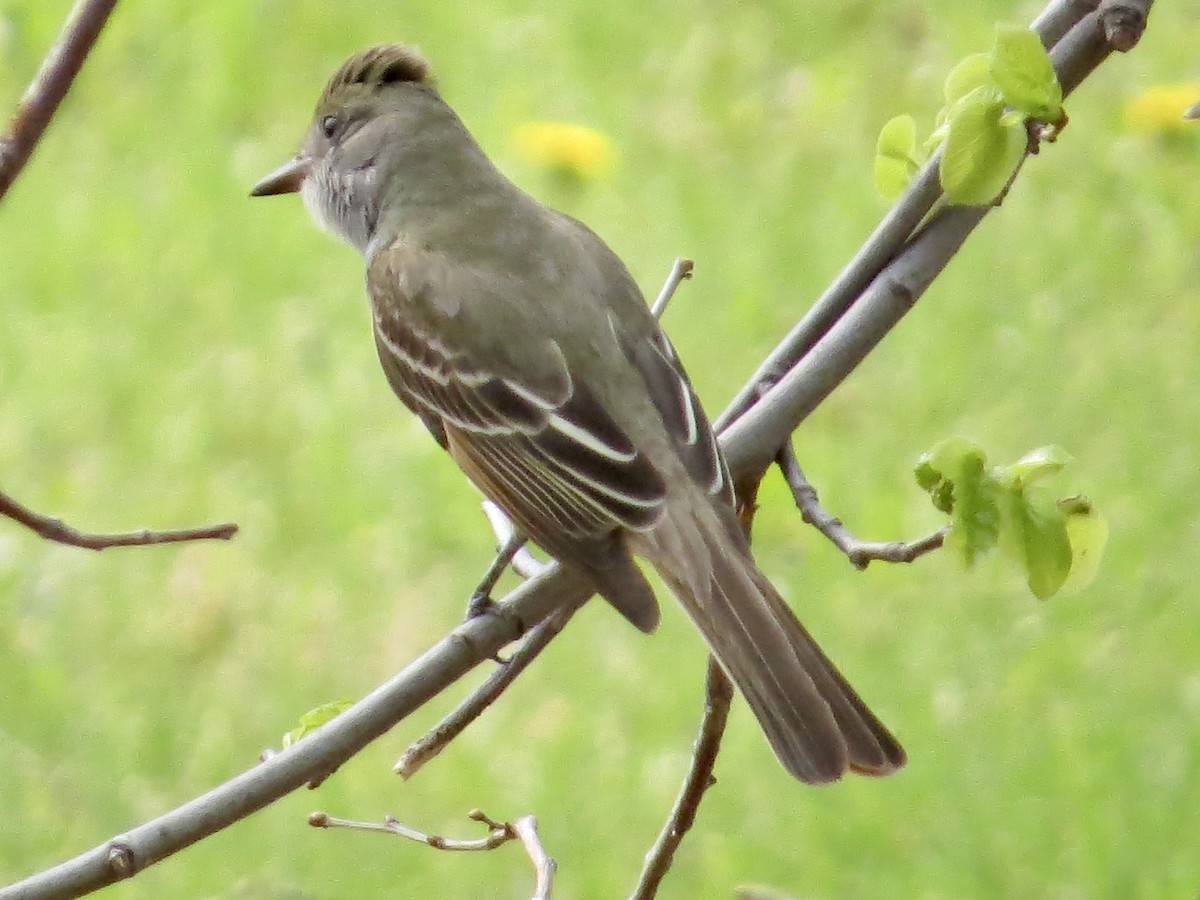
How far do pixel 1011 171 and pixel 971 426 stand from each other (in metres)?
3.53

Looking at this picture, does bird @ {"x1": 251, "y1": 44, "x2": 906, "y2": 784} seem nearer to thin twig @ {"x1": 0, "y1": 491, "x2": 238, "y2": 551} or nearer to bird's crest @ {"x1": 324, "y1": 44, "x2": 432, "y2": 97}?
bird's crest @ {"x1": 324, "y1": 44, "x2": 432, "y2": 97}

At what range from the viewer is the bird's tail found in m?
2.19

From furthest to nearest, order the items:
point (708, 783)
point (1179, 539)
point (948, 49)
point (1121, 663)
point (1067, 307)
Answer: point (948, 49) < point (1067, 307) < point (1179, 539) < point (1121, 663) < point (708, 783)

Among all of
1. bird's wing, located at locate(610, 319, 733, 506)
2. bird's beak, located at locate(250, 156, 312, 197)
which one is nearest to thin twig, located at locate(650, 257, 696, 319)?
bird's wing, located at locate(610, 319, 733, 506)

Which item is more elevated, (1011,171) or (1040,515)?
(1011,171)

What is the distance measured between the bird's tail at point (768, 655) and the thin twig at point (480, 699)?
28 cm

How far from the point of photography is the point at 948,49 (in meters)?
6.80

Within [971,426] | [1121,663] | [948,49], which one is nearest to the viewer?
[1121,663]

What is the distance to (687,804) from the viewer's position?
2035 mm

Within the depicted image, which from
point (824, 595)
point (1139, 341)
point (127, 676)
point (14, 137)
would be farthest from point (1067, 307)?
point (14, 137)

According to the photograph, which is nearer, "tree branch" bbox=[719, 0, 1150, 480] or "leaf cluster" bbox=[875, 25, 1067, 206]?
"leaf cluster" bbox=[875, 25, 1067, 206]

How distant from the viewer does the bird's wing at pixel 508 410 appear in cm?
266

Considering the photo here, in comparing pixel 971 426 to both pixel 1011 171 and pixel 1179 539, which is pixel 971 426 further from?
pixel 1011 171

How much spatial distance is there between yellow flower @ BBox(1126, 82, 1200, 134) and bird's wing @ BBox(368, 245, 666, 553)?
11.9 feet
